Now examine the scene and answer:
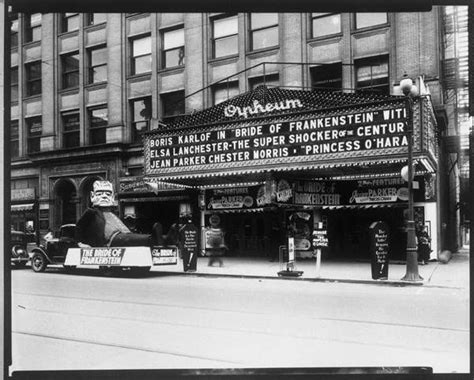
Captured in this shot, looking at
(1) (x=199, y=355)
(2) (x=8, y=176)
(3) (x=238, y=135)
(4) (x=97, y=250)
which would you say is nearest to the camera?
(2) (x=8, y=176)

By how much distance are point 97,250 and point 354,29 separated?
1341 centimetres

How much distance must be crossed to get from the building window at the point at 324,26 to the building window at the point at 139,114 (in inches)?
339

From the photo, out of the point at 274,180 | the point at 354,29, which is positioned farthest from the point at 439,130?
the point at 274,180

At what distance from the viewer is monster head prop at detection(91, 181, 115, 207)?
15.9 metres

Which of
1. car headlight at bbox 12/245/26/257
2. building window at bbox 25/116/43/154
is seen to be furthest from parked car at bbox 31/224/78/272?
building window at bbox 25/116/43/154

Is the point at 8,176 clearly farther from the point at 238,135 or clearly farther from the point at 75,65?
the point at 75,65

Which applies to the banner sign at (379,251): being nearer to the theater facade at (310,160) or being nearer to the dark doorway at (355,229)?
the theater facade at (310,160)

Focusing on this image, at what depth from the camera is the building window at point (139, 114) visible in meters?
24.2

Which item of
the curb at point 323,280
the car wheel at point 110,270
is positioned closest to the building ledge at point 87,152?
the curb at point 323,280

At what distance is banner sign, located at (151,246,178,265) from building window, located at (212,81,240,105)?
9.34 m

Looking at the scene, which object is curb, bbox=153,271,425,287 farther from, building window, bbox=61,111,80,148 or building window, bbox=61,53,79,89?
building window, bbox=61,53,79,89

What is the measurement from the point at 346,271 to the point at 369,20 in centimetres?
1061

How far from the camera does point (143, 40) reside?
23.4 m

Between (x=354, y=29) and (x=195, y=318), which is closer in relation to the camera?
(x=195, y=318)
